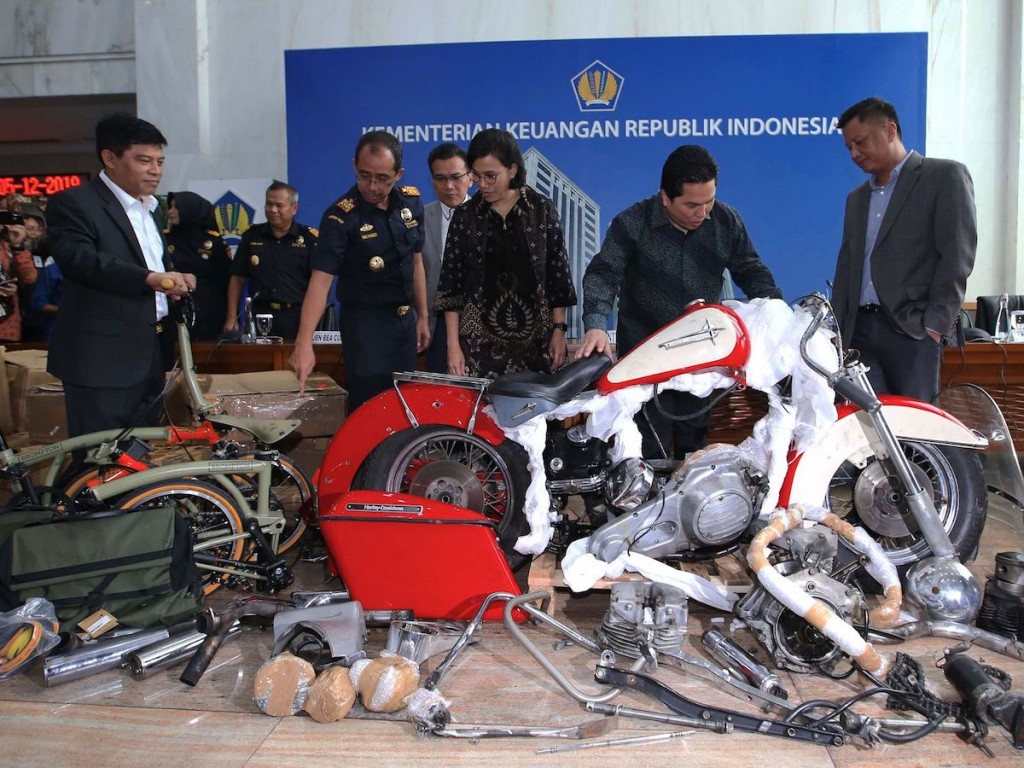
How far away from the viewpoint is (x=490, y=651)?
2344mm

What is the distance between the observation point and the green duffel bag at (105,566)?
2324mm

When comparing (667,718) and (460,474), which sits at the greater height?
(460,474)

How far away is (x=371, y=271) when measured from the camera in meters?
3.23

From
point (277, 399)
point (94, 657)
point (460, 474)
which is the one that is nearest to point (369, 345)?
point (277, 399)

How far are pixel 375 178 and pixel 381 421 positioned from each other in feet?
3.21

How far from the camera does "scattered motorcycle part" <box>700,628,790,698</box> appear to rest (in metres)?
2.02

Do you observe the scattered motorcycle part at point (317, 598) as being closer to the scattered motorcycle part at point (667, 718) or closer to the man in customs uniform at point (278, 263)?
the scattered motorcycle part at point (667, 718)

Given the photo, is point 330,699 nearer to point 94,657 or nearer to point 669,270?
point 94,657

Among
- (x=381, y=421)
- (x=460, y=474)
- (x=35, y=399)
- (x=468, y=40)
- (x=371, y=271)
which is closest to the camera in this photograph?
(x=460, y=474)

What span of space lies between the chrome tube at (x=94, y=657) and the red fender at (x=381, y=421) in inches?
28.3

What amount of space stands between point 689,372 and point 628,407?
22cm

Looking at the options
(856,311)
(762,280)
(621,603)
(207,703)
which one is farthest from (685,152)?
(207,703)

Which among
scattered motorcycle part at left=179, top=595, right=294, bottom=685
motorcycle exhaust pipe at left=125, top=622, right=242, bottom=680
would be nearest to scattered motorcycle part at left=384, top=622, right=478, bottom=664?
scattered motorcycle part at left=179, top=595, right=294, bottom=685

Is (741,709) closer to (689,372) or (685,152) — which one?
(689,372)
